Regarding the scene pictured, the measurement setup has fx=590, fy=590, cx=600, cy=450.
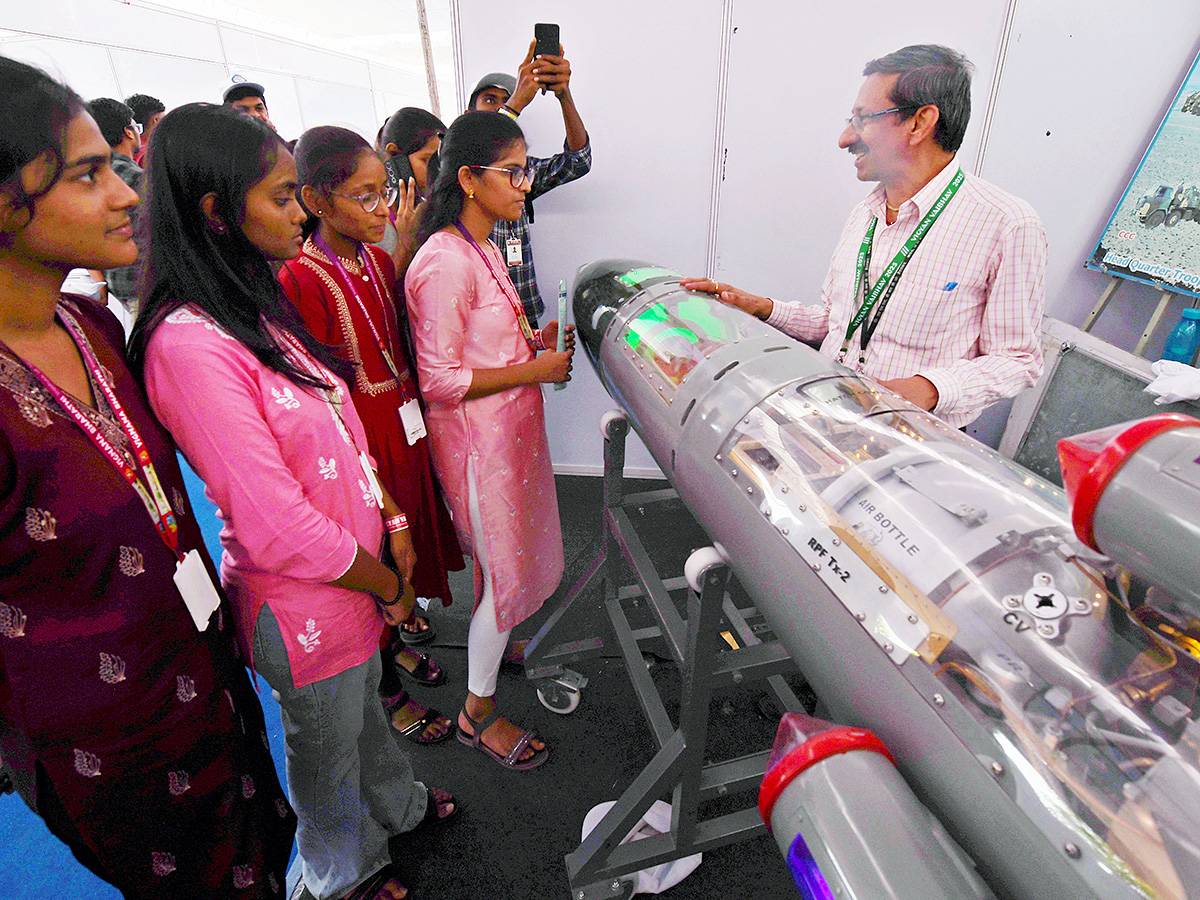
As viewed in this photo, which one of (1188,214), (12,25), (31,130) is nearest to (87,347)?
(31,130)

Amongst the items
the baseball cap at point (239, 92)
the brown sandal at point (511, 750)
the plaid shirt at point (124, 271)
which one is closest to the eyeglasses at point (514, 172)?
the brown sandal at point (511, 750)

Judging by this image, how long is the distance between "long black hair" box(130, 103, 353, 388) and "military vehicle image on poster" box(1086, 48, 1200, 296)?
2.93 metres

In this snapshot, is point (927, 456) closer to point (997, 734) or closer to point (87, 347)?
point (997, 734)

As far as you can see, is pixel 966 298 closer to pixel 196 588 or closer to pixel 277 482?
pixel 277 482

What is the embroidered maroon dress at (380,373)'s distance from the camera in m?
1.34

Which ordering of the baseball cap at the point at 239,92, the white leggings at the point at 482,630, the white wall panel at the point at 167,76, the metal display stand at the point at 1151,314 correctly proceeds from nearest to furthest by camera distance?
the white leggings at the point at 482,630 < the metal display stand at the point at 1151,314 < the baseball cap at the point at 239,92 < the white wall panel at the point at 167,76

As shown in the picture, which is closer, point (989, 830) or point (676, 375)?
point (989, 830)

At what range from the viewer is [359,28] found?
6.92 metres

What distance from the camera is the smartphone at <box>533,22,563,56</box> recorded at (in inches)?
78.6

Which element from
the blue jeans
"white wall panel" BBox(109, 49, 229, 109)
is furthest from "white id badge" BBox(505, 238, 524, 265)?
"white wall panel" BBox(109, 49, 229, 109)

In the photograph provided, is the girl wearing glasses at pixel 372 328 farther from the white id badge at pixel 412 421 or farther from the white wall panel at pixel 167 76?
the white wall panel at pixel 167 76

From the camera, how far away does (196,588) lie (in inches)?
32.9

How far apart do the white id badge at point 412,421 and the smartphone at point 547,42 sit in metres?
1.36

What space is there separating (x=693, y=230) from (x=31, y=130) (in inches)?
91.3
